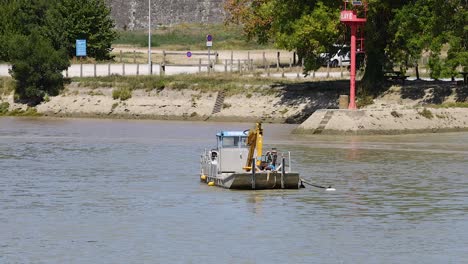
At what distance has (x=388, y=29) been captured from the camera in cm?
7169

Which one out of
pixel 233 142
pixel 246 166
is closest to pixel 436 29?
pixel 233 142

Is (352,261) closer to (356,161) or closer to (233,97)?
(356,161)

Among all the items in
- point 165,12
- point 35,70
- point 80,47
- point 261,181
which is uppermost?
point 165,12

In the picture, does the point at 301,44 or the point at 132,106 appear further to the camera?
the point at 132,106

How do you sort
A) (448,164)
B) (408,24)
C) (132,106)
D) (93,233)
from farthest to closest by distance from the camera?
(132,106) < (408,24) < (448,164) < (93,233)

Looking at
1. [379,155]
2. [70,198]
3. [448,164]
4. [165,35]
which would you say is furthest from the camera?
[165,35]

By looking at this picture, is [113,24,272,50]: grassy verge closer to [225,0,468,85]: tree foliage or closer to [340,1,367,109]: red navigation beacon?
[225,0,468,85]: tree foliage

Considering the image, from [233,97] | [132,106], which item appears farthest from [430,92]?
[132,106]

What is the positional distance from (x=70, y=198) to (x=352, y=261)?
13189 mm

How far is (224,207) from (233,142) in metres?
5.31

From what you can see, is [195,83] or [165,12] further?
[165,12]

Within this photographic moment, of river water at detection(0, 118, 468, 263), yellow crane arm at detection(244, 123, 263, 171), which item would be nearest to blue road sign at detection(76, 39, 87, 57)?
river water at detection(0, 118, 468, 263)

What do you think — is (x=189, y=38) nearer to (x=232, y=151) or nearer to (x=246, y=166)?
(x=232, y=151)

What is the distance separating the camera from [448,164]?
50.6m
